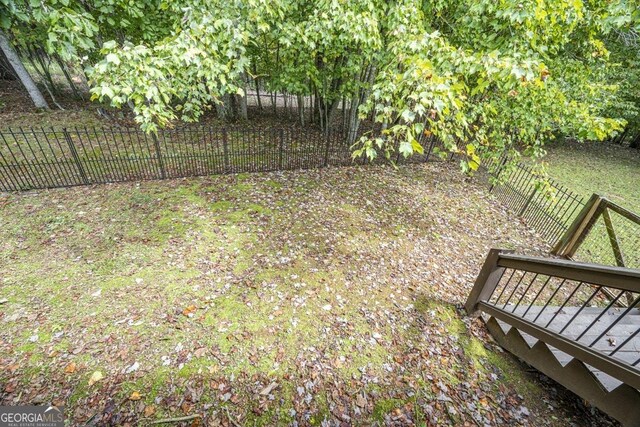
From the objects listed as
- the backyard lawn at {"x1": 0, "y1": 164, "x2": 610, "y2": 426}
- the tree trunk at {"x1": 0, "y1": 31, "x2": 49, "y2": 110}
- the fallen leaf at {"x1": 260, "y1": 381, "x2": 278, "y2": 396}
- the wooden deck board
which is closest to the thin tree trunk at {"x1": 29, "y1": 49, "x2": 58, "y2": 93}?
the tree trunk at {"x1": 0, "y1": 31, "x2": 49, "y2": 110}

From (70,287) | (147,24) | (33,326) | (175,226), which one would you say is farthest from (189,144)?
(33,326)

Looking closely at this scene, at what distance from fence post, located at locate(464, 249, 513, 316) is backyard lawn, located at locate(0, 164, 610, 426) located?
0.34m

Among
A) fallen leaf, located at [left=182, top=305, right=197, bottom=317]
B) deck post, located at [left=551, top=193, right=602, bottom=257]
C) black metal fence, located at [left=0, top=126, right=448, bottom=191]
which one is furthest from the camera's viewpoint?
black metal fence, located at [left=0, top=126, right=448, bottom=191]

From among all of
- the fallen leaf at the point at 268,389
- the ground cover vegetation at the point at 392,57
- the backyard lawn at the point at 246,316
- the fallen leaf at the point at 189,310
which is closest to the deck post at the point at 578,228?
the backyard lawn at the point at 246,316

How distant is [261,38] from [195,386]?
35.0ft

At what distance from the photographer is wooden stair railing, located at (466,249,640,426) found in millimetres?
2395

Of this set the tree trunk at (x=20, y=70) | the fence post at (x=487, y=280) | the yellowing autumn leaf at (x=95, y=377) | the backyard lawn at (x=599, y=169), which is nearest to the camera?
the yellowing autumn leaf at (x=95, y=377)

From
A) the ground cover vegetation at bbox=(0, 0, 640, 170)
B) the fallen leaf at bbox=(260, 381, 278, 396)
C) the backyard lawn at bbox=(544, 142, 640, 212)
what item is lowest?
the backyard lawn at bbox=(544, 142, 640, 212)

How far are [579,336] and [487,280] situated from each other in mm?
1203

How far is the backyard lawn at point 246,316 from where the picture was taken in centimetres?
318

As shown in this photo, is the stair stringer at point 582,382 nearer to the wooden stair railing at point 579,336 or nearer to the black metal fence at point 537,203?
the wooden stair railing at point 579,336

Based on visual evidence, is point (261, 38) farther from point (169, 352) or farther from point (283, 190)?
point (169, 352)

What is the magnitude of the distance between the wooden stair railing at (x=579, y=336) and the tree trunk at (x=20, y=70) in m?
17.4

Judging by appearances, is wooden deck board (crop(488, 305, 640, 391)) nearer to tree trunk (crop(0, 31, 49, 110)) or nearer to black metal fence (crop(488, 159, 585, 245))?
black metal fence (crop(488, 159, 585, 245))
